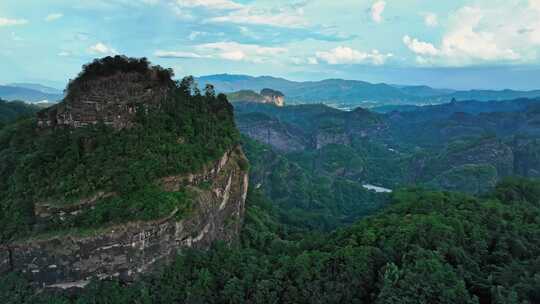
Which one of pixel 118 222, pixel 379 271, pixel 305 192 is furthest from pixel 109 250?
pixel 305 192

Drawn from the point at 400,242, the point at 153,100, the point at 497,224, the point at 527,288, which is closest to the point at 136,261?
the point at 153,100

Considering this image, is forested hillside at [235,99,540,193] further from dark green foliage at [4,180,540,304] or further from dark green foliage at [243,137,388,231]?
dark green foliage at [4,180,540,304]

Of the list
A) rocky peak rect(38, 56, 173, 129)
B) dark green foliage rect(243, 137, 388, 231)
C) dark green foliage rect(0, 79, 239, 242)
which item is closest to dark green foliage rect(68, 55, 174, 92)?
rocky peak rect(38, 56, 173, 129)

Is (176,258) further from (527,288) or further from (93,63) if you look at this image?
(527,288)

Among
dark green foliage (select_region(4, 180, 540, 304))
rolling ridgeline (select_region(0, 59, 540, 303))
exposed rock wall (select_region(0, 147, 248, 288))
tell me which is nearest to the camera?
dark green foliage (select_region(4, 180, 540, 304))

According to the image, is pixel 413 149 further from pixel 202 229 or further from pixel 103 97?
pixel 103 97

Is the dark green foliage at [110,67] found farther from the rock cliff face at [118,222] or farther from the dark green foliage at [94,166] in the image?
the dark green foliage at [94,166]
